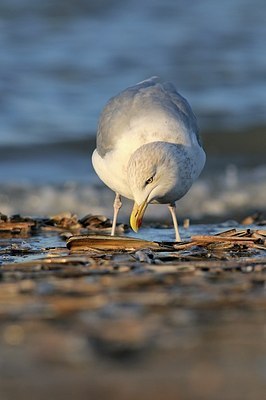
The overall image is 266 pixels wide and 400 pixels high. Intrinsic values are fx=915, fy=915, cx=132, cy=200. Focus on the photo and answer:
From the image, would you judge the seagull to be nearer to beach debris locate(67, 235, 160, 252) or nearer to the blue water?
beach debris locate(67, 235, 160, 252)

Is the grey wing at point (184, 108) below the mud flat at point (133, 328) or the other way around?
the other way around

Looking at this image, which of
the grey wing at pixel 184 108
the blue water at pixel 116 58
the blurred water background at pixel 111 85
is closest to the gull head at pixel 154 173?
the grey wing at pixel 184 108

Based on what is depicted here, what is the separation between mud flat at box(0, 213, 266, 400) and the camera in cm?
244

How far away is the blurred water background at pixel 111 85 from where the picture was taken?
11.8m

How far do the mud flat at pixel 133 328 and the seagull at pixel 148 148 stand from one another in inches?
41.2

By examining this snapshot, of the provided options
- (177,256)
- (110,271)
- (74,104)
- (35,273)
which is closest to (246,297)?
(110,271)

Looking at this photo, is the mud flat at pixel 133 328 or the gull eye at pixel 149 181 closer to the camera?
the mud flat at pixel 133 328

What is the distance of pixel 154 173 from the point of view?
579 cm

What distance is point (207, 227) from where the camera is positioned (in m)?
7.16

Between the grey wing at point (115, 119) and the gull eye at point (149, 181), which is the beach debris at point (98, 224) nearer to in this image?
the grey wing at point (115, 119)

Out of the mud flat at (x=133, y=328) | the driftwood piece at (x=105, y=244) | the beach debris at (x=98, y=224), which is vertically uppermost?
the beach debris at (x=98, y=224)

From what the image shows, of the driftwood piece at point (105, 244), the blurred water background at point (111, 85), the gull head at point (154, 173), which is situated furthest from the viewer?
the blurred water background at point (111, 85)

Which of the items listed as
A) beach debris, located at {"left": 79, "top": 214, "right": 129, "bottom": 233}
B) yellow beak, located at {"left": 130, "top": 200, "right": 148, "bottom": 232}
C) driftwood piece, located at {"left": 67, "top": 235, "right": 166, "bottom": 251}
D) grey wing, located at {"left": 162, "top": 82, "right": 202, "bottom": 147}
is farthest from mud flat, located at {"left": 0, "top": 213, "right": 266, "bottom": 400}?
beach debris, located at {"left": 79, "top": 214, "right": 129, "bottom": 233}

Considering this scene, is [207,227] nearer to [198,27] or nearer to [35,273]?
[35,273]
